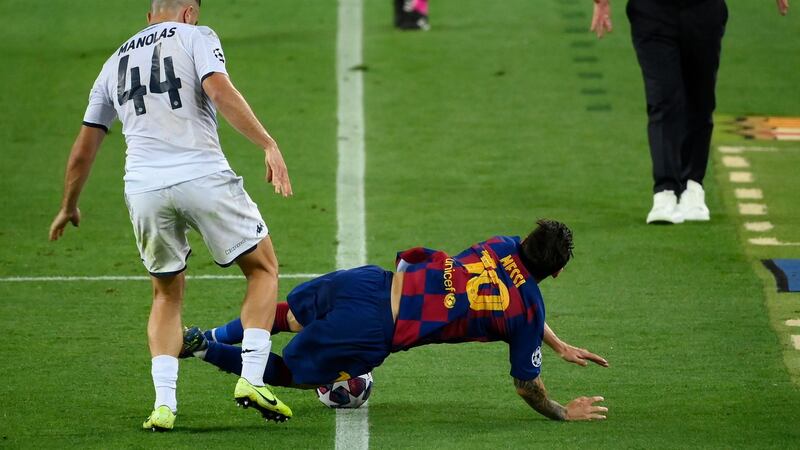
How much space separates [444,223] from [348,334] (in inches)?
147

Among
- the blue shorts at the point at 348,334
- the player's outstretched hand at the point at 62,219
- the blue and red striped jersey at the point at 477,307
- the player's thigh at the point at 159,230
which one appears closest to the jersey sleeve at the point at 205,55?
the player's thigh at the point at 159,230

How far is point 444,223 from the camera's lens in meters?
9.88

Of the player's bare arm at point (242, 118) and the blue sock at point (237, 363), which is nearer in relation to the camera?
the player's bare arm at point (242, 118)

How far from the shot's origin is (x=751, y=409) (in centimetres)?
646

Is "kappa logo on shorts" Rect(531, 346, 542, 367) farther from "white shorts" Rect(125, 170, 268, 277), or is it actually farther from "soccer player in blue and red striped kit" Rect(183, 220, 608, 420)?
"white shorts" Rect(125, 170, 268, 277)

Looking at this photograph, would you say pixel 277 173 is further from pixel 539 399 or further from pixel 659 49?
pixel 659 49

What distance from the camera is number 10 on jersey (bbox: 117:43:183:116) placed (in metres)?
6.14

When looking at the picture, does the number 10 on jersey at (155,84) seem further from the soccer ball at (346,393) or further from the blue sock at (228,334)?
the soccer ball at (346,393)

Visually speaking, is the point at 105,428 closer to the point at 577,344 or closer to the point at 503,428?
the point at 503,428

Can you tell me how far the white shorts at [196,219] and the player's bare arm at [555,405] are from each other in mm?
1216

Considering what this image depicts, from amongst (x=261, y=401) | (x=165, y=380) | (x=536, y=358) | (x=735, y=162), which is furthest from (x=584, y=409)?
(x=735, y=162)

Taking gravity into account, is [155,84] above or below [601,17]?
above

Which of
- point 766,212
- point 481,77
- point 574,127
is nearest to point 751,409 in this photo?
point 766,212

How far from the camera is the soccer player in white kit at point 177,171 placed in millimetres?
6102
